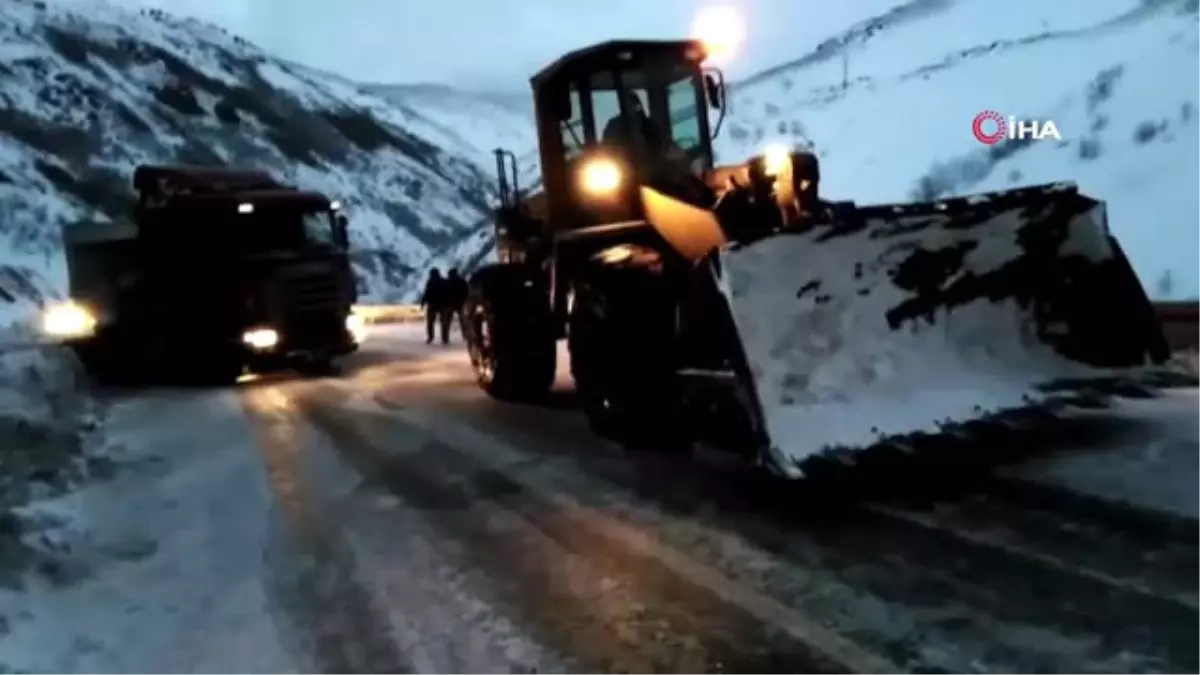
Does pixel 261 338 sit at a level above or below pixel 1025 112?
below

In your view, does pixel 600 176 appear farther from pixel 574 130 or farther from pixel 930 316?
pixel 930 316

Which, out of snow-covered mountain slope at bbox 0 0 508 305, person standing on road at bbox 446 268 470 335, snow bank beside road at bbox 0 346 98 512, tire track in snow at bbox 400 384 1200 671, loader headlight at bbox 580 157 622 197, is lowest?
tire track in snow at bbox 400 384 1200 671

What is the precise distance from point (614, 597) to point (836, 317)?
232cm

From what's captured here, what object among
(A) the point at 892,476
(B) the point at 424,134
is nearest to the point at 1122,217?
(A) the point at 892,476

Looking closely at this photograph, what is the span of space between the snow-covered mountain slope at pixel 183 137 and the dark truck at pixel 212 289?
2174cm

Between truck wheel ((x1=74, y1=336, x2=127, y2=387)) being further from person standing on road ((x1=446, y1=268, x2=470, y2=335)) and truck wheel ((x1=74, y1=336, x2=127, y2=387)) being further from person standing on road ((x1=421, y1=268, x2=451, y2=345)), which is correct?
person standing on road ((x1=446, y1=268, x2=470, y2=335))

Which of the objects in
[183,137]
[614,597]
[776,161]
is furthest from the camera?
[183,137]

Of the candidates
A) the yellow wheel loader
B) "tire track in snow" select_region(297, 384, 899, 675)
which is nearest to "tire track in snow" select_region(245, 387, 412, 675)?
"tire track in snow" select_region(297, 384, 899, 675)

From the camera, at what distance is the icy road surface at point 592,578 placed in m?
4.21

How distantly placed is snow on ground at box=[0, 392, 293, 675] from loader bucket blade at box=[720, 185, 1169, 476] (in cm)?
262

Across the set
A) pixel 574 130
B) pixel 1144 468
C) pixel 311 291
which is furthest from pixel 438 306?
pixel 1144 468

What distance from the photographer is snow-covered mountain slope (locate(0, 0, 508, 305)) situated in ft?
151

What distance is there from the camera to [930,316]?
6.74 m

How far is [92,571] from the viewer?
593 centimetres
